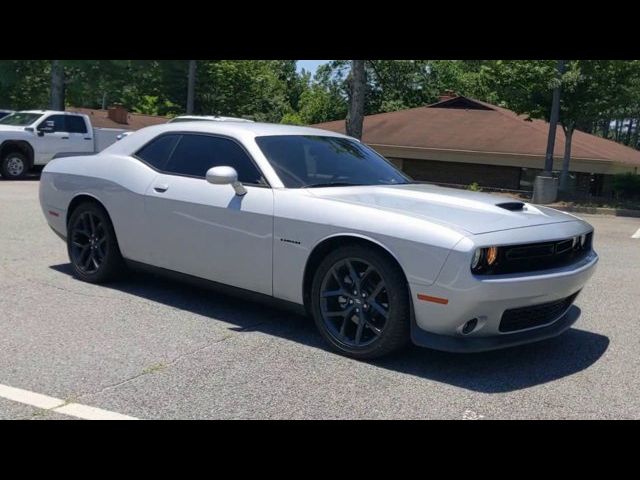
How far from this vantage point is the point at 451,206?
4805 millimetres

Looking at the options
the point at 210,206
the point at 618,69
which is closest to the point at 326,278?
the point at 210,206

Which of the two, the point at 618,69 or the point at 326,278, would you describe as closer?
the point at 326,278

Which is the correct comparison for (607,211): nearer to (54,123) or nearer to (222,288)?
(54,123)

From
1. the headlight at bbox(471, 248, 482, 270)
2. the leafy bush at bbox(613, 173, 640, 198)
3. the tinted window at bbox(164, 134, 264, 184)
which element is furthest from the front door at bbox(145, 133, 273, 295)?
the leafy bush at bbox(613, 173, 640, 198)

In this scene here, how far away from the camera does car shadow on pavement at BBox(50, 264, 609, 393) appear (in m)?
4.41

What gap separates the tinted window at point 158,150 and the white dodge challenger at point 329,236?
13mm

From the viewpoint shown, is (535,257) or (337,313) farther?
(337,313)

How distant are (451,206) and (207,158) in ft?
6.77

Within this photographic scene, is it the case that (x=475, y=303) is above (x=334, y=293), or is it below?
above

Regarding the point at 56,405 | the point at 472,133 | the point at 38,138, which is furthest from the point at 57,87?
the point at 56,405
